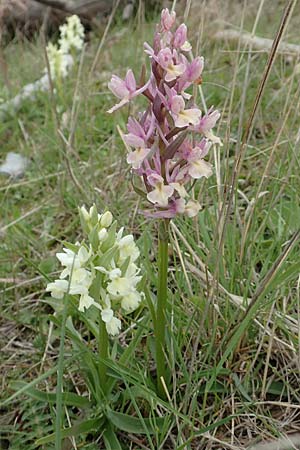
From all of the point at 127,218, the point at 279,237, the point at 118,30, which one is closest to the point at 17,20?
the point at 118,30

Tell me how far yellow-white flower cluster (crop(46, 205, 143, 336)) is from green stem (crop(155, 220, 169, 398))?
0.16 feet

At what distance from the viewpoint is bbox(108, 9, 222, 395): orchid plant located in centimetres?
95

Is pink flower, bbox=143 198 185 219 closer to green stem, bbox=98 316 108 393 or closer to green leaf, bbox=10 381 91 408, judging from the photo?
green stem, bbox=98 316 108 393

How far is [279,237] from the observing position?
140cm

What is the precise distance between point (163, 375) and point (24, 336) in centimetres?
49

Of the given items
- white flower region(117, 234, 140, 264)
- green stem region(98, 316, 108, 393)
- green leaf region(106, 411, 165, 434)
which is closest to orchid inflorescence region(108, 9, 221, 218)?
white flower region(117, 234, 140, 264)

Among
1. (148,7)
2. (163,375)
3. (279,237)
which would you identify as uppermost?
(279,237)

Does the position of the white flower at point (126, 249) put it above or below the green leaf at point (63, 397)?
above

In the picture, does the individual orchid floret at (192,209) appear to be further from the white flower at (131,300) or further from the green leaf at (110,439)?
the green leaf at (110,439)

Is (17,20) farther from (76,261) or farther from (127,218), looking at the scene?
(76,261)

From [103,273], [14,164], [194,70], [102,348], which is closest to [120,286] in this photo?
[103,273]

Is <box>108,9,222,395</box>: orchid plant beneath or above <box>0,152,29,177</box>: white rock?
above

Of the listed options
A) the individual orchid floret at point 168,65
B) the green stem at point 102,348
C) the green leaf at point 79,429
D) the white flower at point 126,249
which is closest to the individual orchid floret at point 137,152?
the individual orchid floret at point 168,65

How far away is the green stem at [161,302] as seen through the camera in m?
1.07
